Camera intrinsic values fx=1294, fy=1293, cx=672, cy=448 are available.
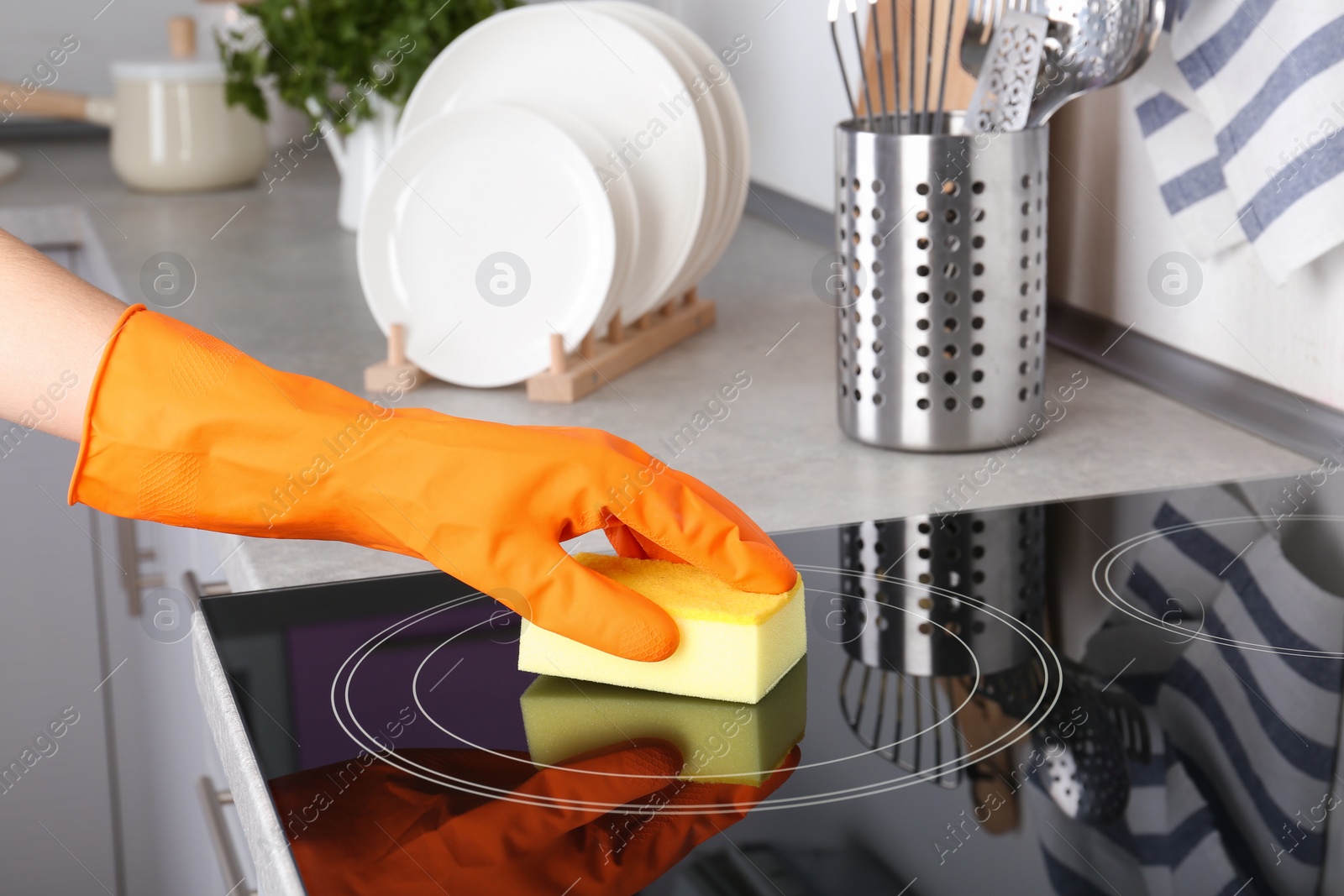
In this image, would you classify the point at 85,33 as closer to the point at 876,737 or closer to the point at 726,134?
the point at 726,134

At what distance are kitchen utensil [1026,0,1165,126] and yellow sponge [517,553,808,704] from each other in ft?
1.52

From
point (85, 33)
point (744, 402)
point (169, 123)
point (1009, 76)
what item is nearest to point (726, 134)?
point (744, 402)

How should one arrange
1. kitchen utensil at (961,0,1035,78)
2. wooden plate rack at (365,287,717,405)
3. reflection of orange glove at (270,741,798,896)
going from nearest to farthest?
reflection of orange glove at (270,741,798,896) < kitchen utensil at (961,0,1035,78) < wooden plate rack at (365,287,717,405)

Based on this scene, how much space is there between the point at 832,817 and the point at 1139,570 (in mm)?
316

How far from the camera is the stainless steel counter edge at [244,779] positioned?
43 cm

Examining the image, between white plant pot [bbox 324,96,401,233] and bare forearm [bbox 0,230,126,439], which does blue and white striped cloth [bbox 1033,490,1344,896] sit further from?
white plant pot [bbox 324,96,401,233]

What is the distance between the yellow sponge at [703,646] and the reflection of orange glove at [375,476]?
0.04 ft

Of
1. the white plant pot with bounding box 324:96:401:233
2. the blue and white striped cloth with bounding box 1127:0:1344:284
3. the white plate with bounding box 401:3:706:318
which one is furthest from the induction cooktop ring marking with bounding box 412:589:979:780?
the white plant pot with bounding box 324:96:401:233

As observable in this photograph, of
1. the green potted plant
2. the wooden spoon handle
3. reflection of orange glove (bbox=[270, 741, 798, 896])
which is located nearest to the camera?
reflection of orange glove (bbox=[270, 741, 798, 896])

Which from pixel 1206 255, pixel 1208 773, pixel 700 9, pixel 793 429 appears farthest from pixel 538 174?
pixel 700 9

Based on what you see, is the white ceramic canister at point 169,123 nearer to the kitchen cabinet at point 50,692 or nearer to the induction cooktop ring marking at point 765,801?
the kitchen cabinet at point 50,692

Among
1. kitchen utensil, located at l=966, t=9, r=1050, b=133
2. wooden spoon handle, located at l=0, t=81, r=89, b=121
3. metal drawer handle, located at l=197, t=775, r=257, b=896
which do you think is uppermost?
kitchen utensil, located at l=966, t=9, r=1050, b=133

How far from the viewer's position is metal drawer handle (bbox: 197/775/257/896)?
69 cm

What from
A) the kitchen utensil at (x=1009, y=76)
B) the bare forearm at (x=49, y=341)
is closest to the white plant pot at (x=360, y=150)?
the kitchen utensil at (x=1009, y=76)
